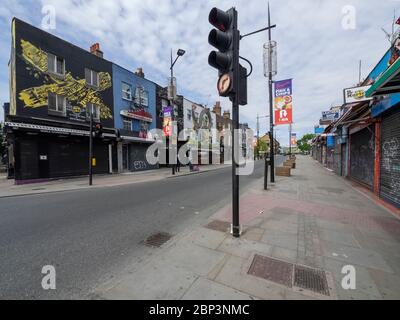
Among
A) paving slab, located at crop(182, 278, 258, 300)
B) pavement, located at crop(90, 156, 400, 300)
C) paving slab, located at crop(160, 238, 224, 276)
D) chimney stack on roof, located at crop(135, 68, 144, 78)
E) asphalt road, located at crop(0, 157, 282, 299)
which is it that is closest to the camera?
paving slab, located at crop(182, 278, 258, 300)

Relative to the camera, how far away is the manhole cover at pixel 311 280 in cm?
273

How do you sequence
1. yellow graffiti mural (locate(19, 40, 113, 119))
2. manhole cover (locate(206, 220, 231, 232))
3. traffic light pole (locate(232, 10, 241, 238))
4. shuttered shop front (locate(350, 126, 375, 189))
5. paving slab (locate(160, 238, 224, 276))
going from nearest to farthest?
paving slab (locate(160, 238, 224, 276)) → traffic light pole (locate(232, 10, 241, 238)) → manhole cover (locate(206, 220, 231, 232)) → shuttered shop front (locate(350, 126, 375, 189)) → yellow graffiti mural (locate(19, 40, 113, 119))

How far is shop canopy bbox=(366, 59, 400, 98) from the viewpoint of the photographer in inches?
134

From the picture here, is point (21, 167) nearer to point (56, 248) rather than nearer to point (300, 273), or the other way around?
point (56, 248)

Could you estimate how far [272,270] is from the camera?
10.3ft

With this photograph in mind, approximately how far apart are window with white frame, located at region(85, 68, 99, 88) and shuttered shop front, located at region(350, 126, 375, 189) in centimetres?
1950

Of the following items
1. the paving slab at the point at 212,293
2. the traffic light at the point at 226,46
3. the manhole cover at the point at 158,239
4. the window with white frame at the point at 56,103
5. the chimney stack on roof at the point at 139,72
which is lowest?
the manhole cover at the point at 158,239

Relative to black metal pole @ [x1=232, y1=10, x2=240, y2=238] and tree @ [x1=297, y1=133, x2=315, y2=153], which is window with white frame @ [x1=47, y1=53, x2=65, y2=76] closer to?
black metal pole @ [x1=232, y1=10, x2=240, y2=238]

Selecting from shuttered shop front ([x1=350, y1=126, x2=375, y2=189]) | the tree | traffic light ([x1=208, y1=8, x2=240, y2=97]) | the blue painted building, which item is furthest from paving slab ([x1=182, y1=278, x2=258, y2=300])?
the tree

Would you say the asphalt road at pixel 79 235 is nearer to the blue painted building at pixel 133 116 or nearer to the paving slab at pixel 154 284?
the paving slab at pixel 154 284

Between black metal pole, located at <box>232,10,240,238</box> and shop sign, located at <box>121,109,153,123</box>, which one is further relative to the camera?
shop sign, located at <box>121,109,153,123</box>

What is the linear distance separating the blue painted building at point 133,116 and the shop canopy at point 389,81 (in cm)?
1869
